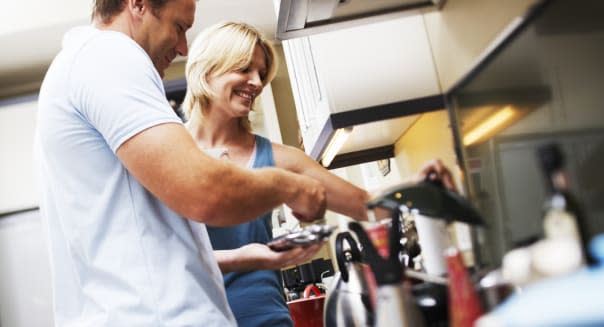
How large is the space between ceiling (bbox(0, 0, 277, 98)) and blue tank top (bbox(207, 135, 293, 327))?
2.54 m

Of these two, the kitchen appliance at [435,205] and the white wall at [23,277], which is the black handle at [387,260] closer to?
the kitchen appliance at [435,205]

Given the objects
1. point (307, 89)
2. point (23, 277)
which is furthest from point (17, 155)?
point (307, 89)

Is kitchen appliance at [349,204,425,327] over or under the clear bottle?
under

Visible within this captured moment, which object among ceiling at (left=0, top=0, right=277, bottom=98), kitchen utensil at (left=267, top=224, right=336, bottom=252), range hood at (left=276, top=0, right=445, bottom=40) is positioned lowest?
kitchen utensil at (left=267, top=224, right=336, bottom=252)

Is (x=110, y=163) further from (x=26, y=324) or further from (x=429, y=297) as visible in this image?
(x=26, y=324)

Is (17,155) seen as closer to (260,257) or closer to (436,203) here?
(260,257)

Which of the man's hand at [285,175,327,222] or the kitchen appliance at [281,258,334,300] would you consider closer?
the man's hand at [285,175,327,222]

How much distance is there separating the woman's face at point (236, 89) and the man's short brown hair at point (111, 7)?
301mm

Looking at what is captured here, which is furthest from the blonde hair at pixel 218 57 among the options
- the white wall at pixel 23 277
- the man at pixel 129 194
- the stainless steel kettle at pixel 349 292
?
the white wall at pixel 23 277

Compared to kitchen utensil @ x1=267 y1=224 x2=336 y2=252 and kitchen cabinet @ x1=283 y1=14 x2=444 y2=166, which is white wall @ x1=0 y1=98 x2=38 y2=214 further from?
kitchen utensil @ x1=267 y1=224 x2=336 y2=252

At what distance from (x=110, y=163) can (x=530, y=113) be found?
0.58m

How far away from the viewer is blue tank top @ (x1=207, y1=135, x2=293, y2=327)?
4.06 feet

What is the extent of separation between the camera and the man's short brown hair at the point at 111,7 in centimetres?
102

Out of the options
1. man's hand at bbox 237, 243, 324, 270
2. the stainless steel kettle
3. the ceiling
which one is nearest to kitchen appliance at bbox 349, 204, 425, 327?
the stainless steel kettle
